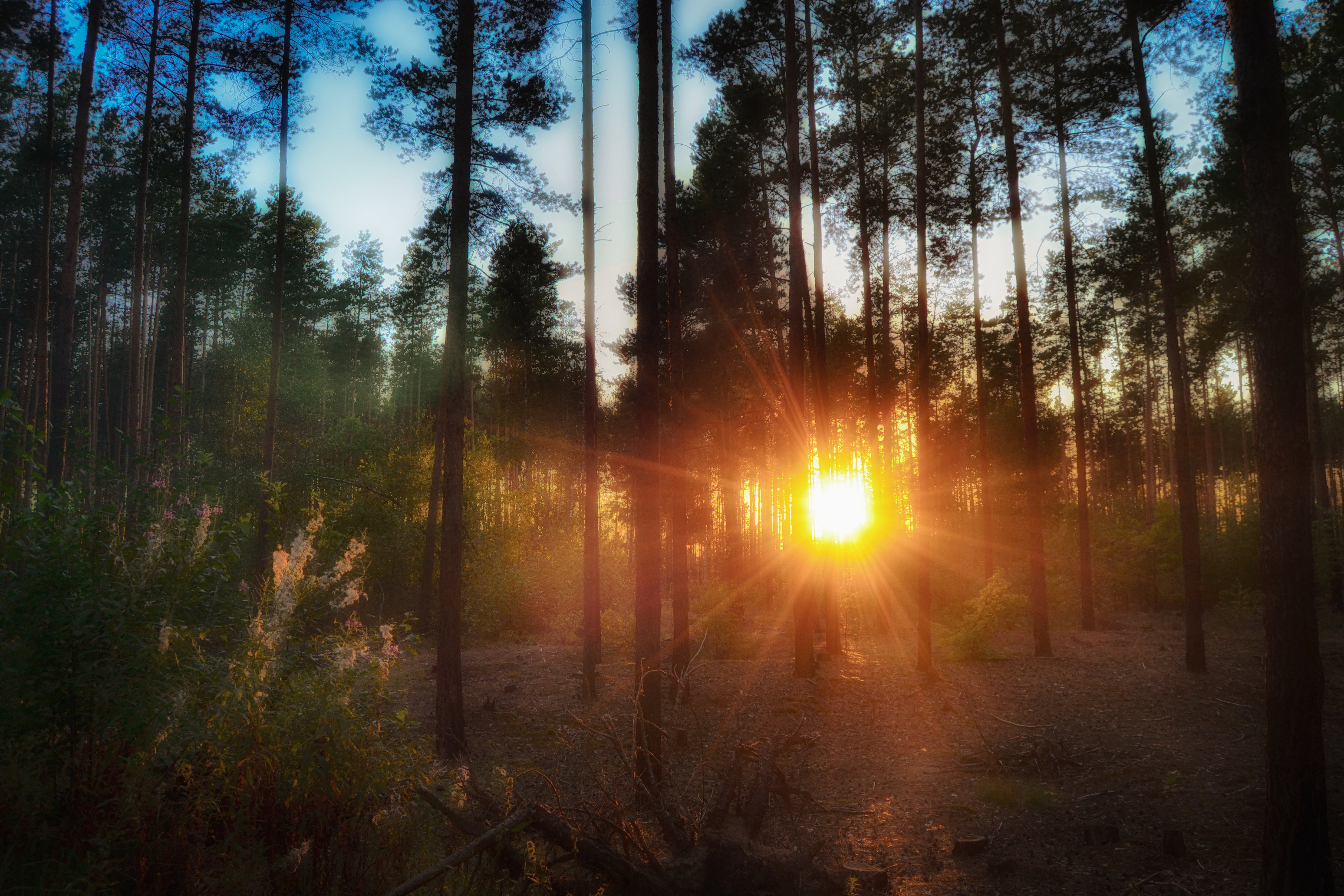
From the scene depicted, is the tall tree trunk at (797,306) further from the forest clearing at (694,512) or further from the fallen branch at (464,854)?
the fallen branch at (464,854)

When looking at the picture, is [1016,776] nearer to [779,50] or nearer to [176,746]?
[176,746]

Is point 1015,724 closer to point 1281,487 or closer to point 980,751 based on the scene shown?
point 980,751

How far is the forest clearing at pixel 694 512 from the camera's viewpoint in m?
4.32

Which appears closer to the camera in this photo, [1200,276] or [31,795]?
[31,795]

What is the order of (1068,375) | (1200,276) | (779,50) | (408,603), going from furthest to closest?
(1068,375) < (408,603) < (1200,276) < (779,50)

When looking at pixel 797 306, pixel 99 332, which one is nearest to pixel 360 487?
pixel 797 306

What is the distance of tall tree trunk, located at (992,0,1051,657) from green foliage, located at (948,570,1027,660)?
616 mm

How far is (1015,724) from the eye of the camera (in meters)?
9.47

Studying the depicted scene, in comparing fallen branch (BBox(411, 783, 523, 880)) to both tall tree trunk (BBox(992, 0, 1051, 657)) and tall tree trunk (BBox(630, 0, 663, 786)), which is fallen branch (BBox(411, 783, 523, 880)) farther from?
tall tree trunk (BBox(992, 0, 1051, 657))

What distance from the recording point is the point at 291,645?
18.7 ft

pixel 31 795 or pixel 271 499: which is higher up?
pixel 271 499

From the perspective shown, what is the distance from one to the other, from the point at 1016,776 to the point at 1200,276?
56.0 ft

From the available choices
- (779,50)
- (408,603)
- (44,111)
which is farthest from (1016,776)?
(44,111)

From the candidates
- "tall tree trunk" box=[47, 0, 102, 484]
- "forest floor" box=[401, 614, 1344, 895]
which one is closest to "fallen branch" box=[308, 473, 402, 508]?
"forest floor" box=[401, 614, 1344, 895]
